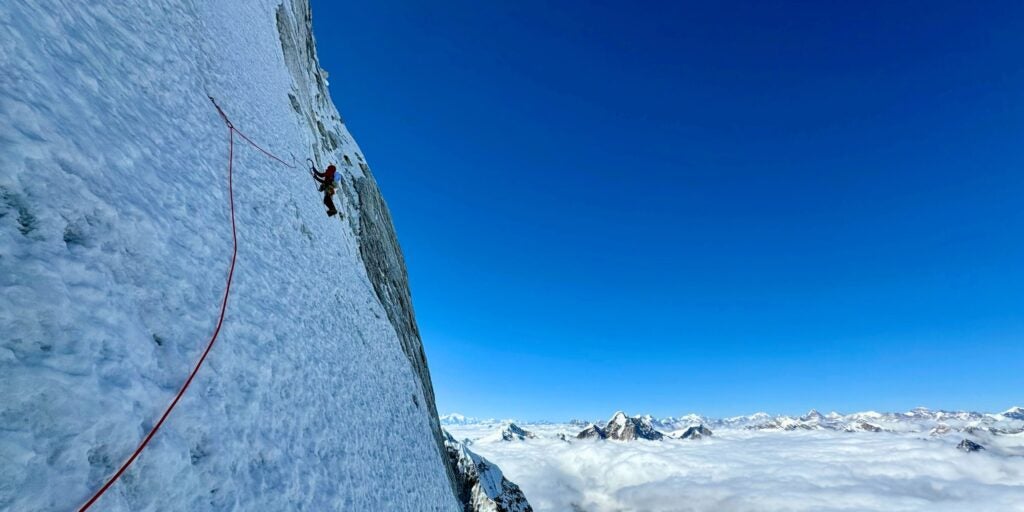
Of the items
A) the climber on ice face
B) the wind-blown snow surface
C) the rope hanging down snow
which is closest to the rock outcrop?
the climber on ice face

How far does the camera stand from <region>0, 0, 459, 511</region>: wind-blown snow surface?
4.23 meters

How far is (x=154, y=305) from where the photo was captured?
6133mm

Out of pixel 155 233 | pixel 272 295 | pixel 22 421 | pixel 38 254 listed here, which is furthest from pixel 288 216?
pixel 22 421

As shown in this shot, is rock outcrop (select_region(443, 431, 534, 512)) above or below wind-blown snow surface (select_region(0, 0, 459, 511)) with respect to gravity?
below

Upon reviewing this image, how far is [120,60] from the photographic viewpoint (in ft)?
29.3

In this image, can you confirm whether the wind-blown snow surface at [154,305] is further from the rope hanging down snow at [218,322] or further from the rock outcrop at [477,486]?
the rock outcrop at [477,486]

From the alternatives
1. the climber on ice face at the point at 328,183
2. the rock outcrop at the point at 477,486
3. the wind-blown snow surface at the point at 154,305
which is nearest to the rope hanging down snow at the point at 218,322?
the wind-blown snow surface at the point at 154,305

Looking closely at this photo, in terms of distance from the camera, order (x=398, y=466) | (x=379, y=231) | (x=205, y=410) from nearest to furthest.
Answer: (x=205, y=410)
(x=398, y=466)
(x=379, y=231)

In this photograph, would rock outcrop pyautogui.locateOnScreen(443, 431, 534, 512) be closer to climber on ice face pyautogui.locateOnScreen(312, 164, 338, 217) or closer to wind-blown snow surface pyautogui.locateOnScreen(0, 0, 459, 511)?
climber on ice face pyautogui.locateOnScreen(312, 164, 338, 217)

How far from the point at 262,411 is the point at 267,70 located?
2028 centimetres

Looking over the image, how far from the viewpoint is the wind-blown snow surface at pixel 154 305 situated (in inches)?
167

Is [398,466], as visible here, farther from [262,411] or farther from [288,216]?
[288,216]

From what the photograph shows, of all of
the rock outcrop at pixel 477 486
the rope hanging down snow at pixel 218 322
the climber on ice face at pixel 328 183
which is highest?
the climber on ice face at pixel 328 183

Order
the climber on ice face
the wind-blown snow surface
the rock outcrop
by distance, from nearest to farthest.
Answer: the wind-blown snow surface → the climber on ice face → the rock outcrop
